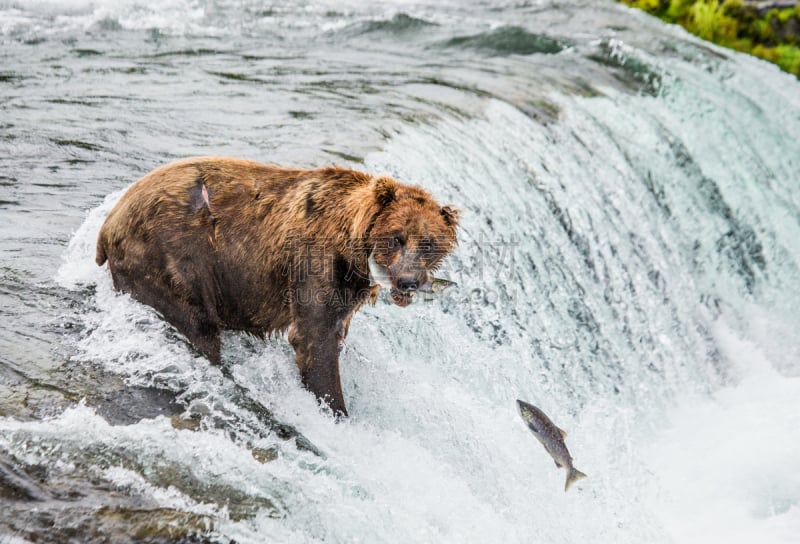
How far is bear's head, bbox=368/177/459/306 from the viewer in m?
3.71

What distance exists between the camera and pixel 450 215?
12.9 feet

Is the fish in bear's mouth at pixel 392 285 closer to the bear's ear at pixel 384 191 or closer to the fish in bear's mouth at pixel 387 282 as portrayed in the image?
the fish in bear's mouth at pixel 387 282

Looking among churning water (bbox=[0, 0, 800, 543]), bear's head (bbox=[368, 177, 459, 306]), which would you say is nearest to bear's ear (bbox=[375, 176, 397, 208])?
bear's head (bbox=[368, 177, 459, 306])

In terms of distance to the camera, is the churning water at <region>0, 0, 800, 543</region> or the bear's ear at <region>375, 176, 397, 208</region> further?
the bear's ear at <region>375, 176, 397, 208</region>

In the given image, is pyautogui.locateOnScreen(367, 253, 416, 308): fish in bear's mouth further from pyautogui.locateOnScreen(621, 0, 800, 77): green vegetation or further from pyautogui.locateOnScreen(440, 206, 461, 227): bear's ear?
pyautogui.locateOnScreen(621, 0, 800, 77): green vegetation

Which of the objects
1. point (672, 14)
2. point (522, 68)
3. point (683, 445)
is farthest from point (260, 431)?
point (672, 14)

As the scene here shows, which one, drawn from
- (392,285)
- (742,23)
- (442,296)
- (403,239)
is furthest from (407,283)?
(742,23)

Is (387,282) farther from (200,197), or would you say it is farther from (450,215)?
(200,197)

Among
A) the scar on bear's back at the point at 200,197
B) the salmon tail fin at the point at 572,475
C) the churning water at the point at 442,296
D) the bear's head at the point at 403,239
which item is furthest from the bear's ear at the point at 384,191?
the salmon tail fin at the point at 572,475

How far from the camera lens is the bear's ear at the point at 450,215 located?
3914mm

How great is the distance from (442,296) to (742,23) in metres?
11.3

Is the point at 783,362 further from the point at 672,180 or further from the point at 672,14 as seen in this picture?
the point at 672,14

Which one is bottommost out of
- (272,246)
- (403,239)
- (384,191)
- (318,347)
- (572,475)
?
(572,475)

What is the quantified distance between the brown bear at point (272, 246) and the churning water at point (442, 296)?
0.63 feet
